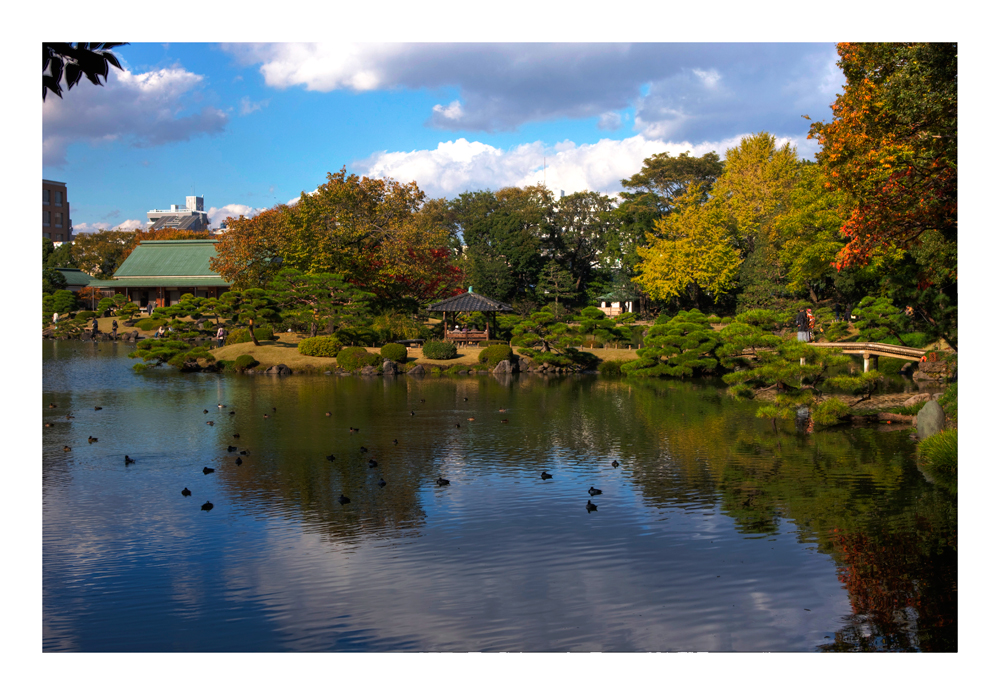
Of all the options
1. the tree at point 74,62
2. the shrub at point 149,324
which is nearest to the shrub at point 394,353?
the shrub at point 149,324

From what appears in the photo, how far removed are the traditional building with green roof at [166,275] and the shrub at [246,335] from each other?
55.0 ft

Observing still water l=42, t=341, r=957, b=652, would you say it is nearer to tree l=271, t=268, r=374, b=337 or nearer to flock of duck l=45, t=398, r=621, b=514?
flock of duck l=45, t=398, r=621, b=514

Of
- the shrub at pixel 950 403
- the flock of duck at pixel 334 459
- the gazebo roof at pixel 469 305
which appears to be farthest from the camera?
the gazebo roof at pixel 469 305

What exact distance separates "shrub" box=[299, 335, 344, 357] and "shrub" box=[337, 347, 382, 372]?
1.50 metres

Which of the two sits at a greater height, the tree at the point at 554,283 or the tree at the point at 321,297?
the tree at the point at 554,283

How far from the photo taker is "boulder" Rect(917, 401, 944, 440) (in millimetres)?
13555

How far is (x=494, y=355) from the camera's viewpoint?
99.3 feet

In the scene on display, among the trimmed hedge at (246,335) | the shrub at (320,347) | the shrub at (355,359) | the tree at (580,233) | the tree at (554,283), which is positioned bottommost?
the shrub at (355,359)

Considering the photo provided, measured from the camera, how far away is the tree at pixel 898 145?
11.1 m

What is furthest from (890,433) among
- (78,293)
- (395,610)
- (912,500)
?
(78,293)

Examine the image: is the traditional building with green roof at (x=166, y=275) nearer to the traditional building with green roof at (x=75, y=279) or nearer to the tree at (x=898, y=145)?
the traditional building with green roof at (x=75, y=279)

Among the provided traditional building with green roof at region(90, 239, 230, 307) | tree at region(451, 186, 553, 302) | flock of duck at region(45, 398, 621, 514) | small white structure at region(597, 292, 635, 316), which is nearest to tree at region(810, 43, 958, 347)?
flock of duck at region(45, 398, 621, 514)

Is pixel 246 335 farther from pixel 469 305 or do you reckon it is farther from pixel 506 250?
pixel 506 250

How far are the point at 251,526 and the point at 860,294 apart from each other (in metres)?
34.0
